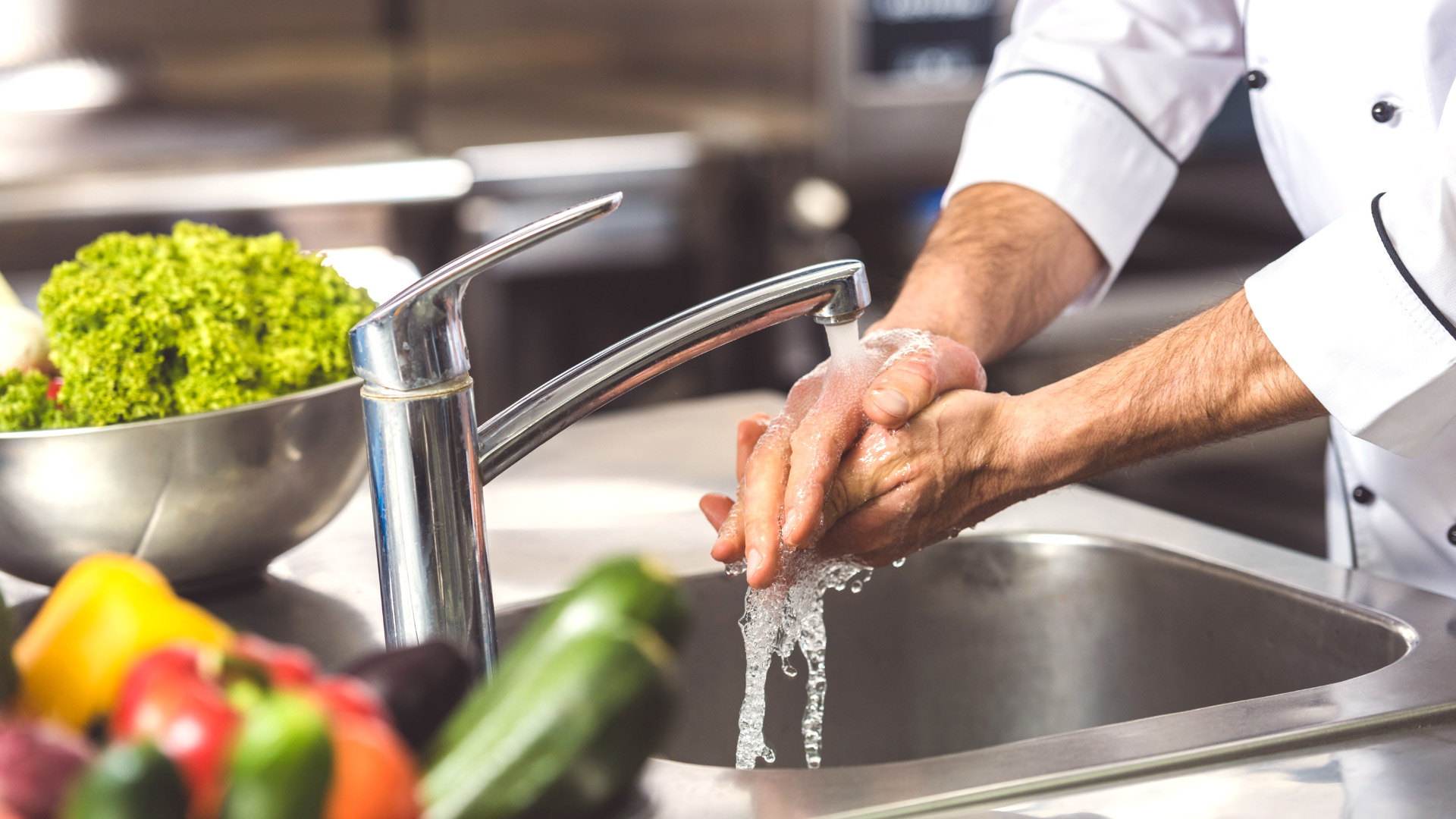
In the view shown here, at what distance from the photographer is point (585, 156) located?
2.24 meters

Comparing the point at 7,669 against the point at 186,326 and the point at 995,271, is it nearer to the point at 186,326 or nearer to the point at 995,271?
the point at 186,326

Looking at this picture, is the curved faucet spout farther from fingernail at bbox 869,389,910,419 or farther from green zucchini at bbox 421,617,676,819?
green zucchini at bbox 421,617,676,819

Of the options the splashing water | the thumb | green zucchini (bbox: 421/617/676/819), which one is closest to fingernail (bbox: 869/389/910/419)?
the thumb

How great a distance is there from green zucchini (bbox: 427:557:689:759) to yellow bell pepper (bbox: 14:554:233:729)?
8 centimetres

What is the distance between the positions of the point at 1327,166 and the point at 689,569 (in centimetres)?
57

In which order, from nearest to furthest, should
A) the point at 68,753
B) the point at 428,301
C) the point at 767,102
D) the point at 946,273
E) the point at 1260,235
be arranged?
the point at 68,753 → the point at 428,301 → the point at 946,273 → the point at 1260,235 → the point at 767,102

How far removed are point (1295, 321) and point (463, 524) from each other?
458 mm

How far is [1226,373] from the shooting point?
75 centimetres

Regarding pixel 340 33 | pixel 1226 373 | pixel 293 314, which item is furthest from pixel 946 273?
pixel 340 33

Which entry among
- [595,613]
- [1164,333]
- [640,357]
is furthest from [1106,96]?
[595,613]

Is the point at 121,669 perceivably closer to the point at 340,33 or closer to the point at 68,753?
the point at 68,753

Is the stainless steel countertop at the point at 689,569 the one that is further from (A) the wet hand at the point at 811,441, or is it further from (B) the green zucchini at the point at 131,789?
(B) the green zucchini at the point at 131,789

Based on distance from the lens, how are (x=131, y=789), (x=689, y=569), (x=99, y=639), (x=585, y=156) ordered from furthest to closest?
1. (x=585, y=156)
2. (x=689, y=569)
3. (x=99, y=639)
4. (x=131, y=789)

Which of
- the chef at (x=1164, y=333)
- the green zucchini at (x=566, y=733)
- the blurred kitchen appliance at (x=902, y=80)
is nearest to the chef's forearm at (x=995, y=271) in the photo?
the chef at (x=1164, y=333)
